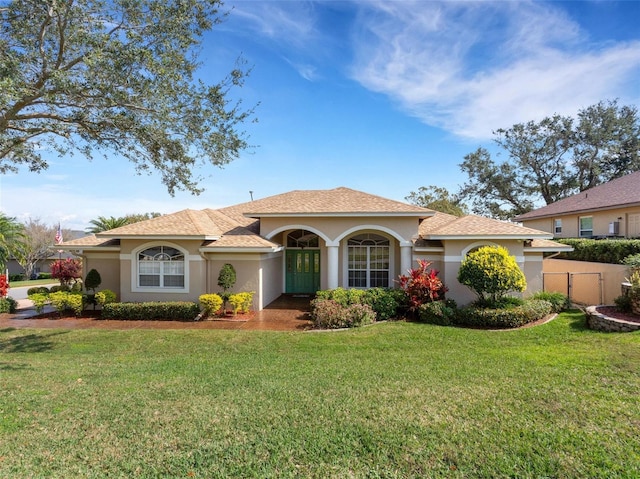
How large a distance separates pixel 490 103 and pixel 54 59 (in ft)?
50.3

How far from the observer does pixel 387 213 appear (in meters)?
15.0

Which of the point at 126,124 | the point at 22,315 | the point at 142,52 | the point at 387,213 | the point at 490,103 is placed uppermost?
the point at 490,103

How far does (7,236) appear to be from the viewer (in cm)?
2172

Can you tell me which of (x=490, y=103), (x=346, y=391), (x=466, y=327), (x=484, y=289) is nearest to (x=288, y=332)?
(x=346, y=391)

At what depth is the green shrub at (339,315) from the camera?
39.9 feet

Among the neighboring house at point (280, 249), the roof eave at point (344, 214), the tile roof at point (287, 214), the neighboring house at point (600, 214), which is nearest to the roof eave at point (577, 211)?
the neighboring house at point (600, 214)

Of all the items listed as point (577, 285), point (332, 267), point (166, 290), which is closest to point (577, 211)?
point (577, 285)

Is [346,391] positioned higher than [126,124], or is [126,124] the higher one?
[126,124]

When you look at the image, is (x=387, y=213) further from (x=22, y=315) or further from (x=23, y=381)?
(x=22, y=315)

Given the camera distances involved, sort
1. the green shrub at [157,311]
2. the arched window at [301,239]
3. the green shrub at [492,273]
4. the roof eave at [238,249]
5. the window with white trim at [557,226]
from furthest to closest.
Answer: the window with white trim at [557,226]
the arched window at [301,239]
the roof eave at [238,249]
the green shrub at [157,311]
the green shrub at [492,273]

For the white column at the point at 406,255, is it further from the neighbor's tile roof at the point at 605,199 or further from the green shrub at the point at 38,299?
the green shrub at the point at 38,299

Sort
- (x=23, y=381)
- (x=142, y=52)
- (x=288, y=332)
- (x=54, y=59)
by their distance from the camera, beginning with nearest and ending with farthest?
(x=23, y=381), (x=142, y=52), (x=54, y=59), (x=288, y=332)

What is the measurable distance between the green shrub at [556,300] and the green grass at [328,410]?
3.59 metres

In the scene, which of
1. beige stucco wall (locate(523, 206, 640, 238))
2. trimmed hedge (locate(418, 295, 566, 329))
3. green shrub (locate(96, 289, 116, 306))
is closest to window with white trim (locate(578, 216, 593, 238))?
beige stucco wall (locate(523, 206, 640, 238))
